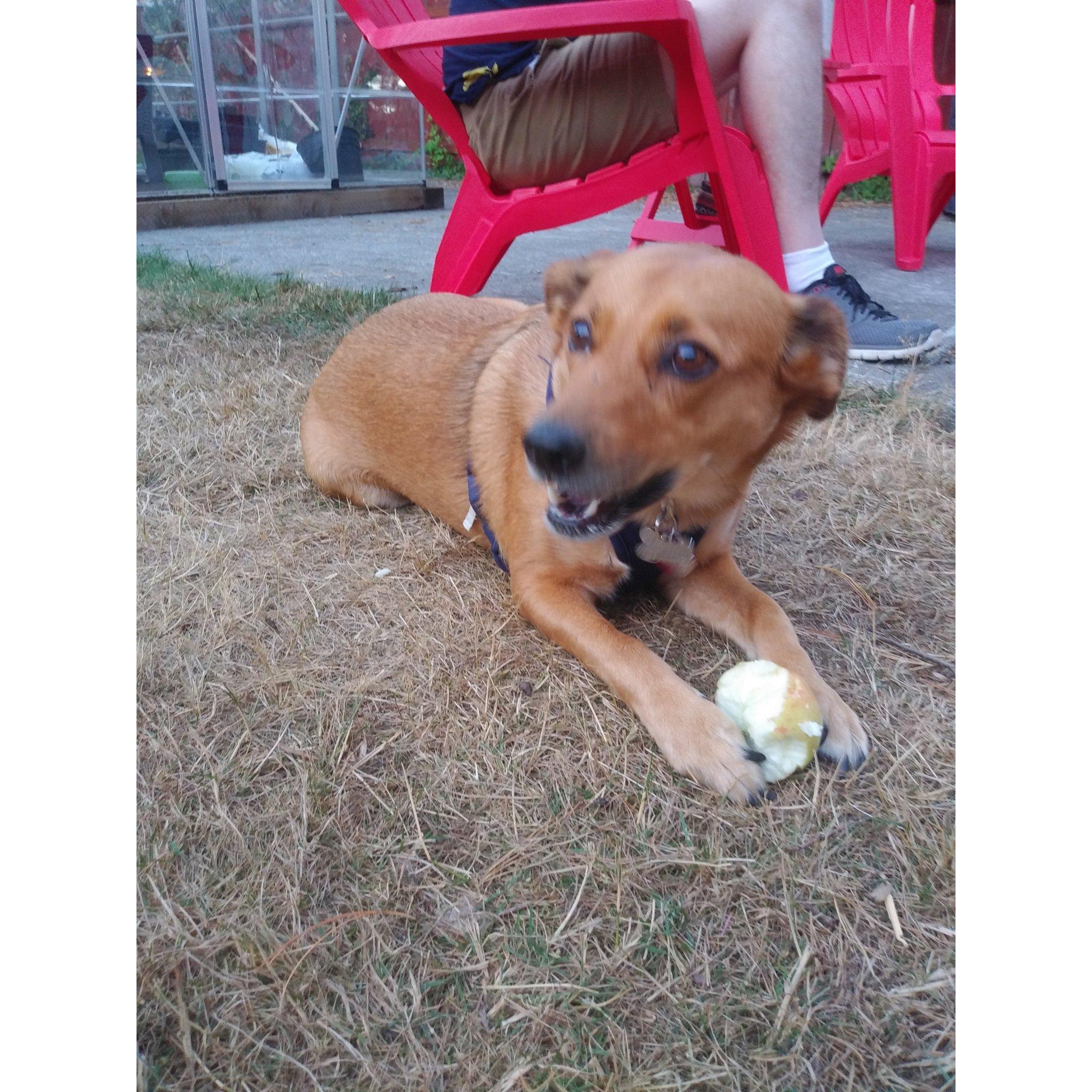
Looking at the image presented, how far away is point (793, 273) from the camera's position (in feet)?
12.2

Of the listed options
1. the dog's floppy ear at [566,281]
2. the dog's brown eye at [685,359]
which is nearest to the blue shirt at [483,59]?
the dog's floppy ear at [566,281]

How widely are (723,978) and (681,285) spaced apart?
1.29 meters

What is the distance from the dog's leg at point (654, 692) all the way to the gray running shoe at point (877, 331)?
2511 millimetres

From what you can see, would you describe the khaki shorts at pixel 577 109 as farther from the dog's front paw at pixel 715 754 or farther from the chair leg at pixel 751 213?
the dog's front paw at pixel 715 754

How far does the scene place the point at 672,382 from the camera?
1.68 metres

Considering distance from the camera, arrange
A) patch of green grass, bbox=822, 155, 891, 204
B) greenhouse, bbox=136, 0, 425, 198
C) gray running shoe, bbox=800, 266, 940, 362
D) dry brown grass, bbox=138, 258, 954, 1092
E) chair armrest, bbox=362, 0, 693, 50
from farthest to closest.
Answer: patch of green grass, bbox=822, 155, 891, 204, greenhouse, bbox=136, 0, 425, 198, gray running shoe, bbox=800, 266, 940, 362, chair armrest, bbox=362, 0, 693, 50, dry brown grass, bbox=138, 258, 954, 1092

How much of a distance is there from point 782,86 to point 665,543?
2.49 metres

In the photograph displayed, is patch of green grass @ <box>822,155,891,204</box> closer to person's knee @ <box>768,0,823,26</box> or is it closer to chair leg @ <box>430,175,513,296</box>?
person's knee @ <box>768,0,823,26</box>

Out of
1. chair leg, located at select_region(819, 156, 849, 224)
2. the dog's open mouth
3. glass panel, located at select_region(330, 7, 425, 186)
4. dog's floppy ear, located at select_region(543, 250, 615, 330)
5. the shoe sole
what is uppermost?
glass panel, located at select_region(330, 7, 425, 186)

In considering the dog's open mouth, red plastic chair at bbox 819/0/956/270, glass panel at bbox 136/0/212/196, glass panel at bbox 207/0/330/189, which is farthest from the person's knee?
glass panel at bbox 207/0/330/189

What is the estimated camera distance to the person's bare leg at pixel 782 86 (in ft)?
11.0

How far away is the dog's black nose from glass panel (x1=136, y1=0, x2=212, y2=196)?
8.09 metres

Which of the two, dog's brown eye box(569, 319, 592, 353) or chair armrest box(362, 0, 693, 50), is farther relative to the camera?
chair armrest box(362, 0, 693, 50)

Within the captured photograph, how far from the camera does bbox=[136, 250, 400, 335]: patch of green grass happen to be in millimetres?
4574
